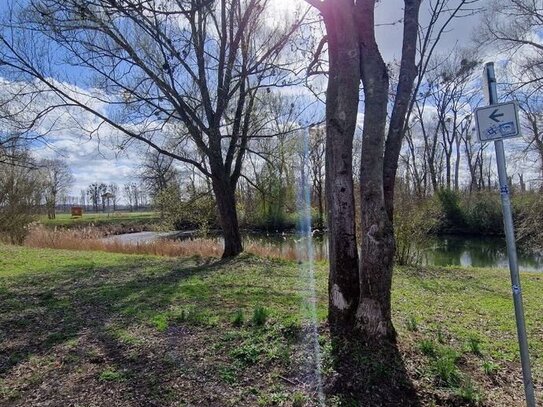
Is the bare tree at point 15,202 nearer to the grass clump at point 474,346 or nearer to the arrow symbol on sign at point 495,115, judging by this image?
the grass clump at point 474,346

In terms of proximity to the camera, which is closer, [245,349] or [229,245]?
[245,349]

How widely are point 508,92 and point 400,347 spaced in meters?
12.4

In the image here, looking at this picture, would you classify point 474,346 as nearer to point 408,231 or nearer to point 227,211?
point 227,211

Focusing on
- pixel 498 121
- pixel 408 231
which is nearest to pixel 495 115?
pixel 498 121

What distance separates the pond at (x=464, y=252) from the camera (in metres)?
13.4

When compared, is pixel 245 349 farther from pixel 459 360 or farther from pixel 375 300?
pixel 459 360

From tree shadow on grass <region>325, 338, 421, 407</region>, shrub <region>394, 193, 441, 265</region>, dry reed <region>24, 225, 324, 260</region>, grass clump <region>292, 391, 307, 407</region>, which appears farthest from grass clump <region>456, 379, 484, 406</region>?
shrub <region>394, 193, 441, 265</region>

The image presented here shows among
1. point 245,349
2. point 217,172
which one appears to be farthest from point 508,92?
point 245,349

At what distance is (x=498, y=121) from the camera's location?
246 cm

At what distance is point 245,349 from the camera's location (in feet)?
10.3

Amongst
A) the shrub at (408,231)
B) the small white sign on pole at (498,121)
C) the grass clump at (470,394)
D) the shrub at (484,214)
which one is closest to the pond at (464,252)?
the shrub at (408,231)

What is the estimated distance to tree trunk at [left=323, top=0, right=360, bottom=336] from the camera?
3242 mm

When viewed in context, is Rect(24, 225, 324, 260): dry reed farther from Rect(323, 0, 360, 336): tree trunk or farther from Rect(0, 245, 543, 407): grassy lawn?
Rect(323, 0, 360, 336): tree trunk

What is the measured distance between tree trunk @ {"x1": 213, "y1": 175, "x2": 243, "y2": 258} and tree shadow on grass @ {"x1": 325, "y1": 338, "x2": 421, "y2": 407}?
6.50 m
